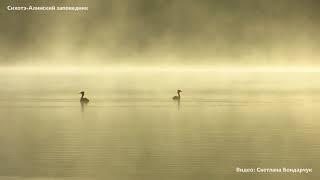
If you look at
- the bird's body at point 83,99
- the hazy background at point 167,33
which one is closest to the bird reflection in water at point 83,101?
the bird's body at point 83,99

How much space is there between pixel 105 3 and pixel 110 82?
286 millimetres

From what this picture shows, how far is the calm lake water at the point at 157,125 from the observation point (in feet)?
5.28

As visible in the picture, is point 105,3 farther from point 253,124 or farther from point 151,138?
point 253,124

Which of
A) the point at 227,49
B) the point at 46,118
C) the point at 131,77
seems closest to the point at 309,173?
the point at 227,49

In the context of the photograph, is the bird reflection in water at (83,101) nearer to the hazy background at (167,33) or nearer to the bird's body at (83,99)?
the bird's body at (83,99)

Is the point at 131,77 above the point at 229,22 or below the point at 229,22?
below

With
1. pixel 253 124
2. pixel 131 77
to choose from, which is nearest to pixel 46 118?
pixel 131 77

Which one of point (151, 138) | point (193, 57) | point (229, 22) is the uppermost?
point (229, 22)

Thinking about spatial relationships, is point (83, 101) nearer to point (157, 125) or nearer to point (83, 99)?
point (83, 99)

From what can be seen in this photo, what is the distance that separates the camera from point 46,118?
1641 millimetres

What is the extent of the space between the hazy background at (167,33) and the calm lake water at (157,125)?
6cm

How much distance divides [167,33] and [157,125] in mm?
324

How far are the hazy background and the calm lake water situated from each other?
58mm

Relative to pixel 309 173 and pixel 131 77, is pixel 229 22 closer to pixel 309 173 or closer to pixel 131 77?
pixel 131 77
